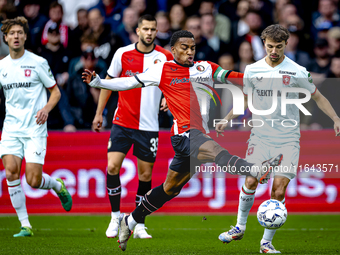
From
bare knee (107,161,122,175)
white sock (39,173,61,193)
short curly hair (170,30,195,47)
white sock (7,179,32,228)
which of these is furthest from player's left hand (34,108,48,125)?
short curly hair (170,30,195,47)

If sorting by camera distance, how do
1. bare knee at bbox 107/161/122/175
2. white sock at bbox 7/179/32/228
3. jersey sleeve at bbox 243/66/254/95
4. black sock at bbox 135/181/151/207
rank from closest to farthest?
jersey sleeve at bbox 243/66/254/95, bare knee at bbox 107/161/122/175, white sock at bbox 7/179/32/228, black sock at bbox 135/181/151/207

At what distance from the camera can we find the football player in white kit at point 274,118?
5.69m

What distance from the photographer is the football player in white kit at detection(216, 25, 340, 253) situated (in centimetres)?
569

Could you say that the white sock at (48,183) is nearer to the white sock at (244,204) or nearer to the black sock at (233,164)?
the white sock at (244,204)

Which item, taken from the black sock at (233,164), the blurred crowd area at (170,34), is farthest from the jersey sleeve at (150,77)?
the blurred crowd area at (170,34)

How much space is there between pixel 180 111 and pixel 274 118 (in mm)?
1105

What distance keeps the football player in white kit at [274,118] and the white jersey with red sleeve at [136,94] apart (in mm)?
1466

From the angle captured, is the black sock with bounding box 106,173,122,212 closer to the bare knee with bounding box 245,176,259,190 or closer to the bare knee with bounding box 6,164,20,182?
the bare knee with bounding box 6,164,20,182

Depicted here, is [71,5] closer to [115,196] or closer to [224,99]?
[224,99]

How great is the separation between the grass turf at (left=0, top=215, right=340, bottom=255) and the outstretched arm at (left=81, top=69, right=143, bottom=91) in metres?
1.80

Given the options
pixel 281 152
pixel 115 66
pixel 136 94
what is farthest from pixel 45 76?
pixel 281 152

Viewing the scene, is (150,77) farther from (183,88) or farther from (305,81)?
(305,81)

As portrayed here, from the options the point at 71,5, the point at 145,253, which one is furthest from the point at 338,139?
the point at 71,5

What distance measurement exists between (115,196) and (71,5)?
19.3ft
